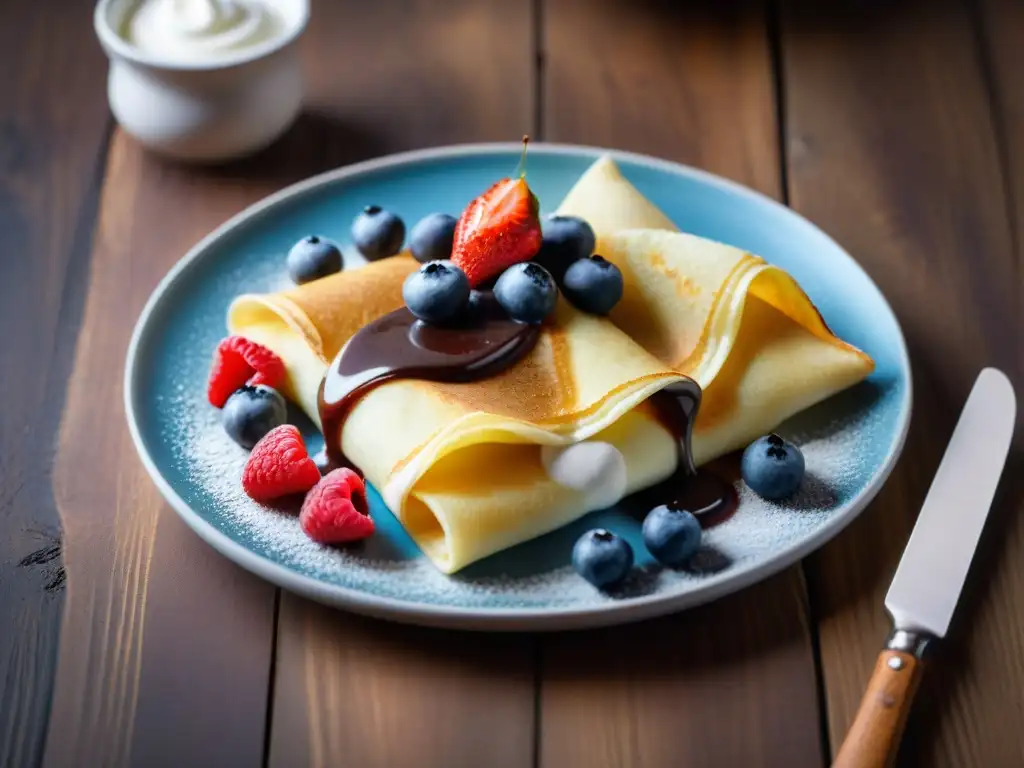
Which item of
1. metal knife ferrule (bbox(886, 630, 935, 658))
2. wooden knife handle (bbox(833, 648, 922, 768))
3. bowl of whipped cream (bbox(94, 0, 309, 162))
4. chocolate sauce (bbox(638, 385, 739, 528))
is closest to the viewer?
wooden knife handle (bbox(833, 648, 922, 768))

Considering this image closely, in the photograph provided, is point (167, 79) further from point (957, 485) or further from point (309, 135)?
point (957, 485)

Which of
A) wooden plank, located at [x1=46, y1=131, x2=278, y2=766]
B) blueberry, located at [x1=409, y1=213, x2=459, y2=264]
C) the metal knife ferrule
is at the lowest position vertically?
wooden plank, located at [x1=46, y1=131, x2=278, y2=766]

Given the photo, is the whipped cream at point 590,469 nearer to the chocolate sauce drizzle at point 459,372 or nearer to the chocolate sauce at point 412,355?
the chocolate sauce drizzle at point 459,372

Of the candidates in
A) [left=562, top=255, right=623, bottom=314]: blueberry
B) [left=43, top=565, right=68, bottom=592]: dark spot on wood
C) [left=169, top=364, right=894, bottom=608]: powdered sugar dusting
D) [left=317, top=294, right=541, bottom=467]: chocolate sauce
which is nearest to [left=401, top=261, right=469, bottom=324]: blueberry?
[left=317, top=294, right=541, bottom=467]: chocolate sauce

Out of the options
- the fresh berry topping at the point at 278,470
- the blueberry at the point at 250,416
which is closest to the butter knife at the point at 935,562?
the fresh berry topping at the point at 278,470

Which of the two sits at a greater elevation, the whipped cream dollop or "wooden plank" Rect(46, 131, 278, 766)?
the whipped cream dollop

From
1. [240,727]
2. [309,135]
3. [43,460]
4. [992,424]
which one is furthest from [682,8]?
[240,727]

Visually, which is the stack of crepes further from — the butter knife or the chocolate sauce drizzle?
the butter knife
